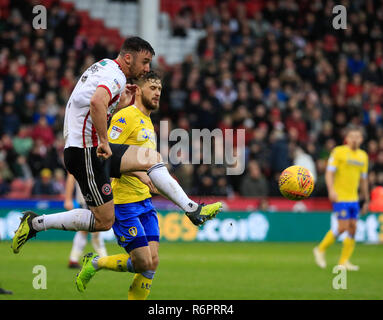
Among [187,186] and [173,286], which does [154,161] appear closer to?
[173,286]

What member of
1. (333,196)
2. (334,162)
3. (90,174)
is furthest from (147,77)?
(334,162)

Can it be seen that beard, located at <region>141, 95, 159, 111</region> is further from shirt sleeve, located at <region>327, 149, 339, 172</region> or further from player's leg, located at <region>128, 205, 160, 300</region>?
shirt sleeve, located at <region>327, 149, 339, 172</region>

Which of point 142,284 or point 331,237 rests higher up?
point 331,237

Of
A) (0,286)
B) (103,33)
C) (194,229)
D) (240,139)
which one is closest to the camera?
(0,286)

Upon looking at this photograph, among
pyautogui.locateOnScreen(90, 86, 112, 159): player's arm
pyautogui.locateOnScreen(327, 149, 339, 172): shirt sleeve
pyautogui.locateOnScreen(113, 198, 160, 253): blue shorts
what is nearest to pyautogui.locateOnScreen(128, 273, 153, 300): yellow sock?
pyautogui.locateOnScreen(113, 198, 160, 253): blue shorts

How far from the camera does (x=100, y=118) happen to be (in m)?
6.57

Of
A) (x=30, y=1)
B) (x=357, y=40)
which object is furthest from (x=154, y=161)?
(x=357, y=40)

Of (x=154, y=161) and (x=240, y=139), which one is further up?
(x=240, y=139)

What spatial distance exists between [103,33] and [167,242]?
29.6ft

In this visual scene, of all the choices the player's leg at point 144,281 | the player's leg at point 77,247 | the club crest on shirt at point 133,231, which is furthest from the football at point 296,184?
the player's leg at point 77,247

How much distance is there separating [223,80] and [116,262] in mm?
14145

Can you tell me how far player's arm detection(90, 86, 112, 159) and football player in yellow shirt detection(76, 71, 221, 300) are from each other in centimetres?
92

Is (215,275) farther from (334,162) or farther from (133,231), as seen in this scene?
(133,231)

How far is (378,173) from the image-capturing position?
19.2 metres
